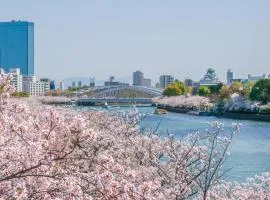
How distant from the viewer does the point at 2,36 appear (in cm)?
17975

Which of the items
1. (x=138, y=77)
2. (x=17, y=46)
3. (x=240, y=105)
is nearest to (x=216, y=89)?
(x=240, y=105)

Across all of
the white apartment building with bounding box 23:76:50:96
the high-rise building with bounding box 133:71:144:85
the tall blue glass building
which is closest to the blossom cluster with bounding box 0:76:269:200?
the white apartment building with bounding box 23:76:50:96

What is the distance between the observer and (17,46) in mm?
177750

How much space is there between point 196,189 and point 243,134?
92.6ft

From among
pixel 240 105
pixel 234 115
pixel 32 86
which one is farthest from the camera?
pixel 32 86

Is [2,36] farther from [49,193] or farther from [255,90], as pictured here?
[49,193]

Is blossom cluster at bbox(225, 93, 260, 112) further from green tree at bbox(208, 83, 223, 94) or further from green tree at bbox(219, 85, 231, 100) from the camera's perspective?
green tree at bbox(208, 83, 223, 94)

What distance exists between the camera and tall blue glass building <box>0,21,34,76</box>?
174250 millimetres

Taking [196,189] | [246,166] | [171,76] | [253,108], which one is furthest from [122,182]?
[171,76]

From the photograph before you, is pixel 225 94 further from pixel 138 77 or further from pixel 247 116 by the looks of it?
pixel 138 77

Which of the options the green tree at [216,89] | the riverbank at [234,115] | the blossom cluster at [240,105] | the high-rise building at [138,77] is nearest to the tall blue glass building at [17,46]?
the high-rise building at [138,77]

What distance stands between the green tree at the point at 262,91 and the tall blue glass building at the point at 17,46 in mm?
118875

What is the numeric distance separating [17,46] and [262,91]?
128m

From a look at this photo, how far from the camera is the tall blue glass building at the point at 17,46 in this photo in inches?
6860
